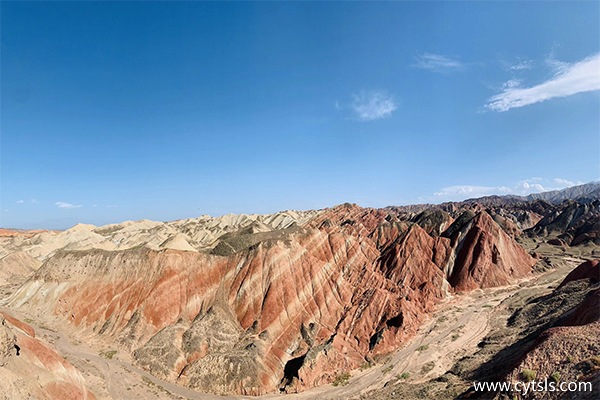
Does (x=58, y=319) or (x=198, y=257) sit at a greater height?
(x=198, y=257)

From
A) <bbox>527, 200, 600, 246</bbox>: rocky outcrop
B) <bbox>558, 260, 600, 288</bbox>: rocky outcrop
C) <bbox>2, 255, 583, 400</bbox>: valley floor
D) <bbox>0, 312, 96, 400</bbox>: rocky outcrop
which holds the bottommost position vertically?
<bbox>2, 255, 583, 400</bbox>: valley floor

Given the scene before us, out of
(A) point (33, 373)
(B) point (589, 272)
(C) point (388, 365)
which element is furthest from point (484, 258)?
(A) point (33, 373)

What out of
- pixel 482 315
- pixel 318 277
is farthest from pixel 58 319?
pixel 482 315

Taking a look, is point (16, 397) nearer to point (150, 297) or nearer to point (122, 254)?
point (150, 297)

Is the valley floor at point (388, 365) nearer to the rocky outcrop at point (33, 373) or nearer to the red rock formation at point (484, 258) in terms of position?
the rocky outcrop at point (33, 373)

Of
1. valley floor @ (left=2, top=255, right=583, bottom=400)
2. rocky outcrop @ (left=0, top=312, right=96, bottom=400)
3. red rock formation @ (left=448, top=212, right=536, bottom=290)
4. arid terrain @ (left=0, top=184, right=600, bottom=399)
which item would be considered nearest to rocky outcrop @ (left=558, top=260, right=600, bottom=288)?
arid terrain @ (left=0, top=184, right=600, bottom=399)

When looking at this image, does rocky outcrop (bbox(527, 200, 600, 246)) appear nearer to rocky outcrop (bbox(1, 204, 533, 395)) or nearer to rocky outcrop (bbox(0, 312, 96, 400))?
rocky outcrop (bbox(1, 204, 533, 395))

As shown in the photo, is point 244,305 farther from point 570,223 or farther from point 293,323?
point 570,223

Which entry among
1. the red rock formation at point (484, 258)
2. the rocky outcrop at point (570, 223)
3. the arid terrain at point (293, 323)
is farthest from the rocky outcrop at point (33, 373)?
the rocky outcrop at point (570, 223)
